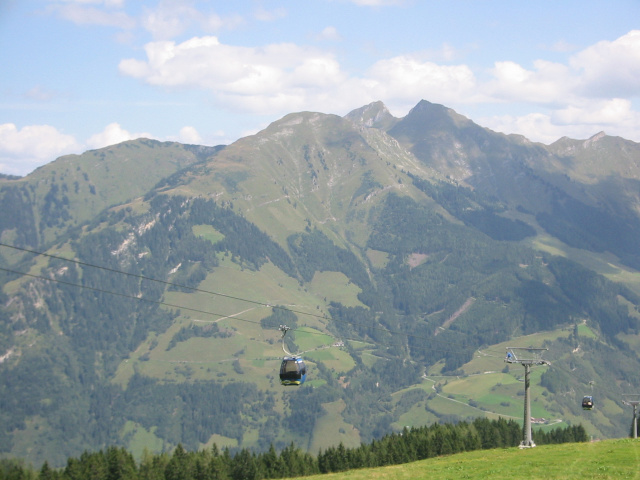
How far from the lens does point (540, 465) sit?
69625mm

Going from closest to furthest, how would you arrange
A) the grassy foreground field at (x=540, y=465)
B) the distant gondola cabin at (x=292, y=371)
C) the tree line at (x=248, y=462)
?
1. the grassy foreground field at (x=540, y=465)
2. the distant gondola cabin at (x=292, y=371)
3. the tree line at (x=248, y=462)

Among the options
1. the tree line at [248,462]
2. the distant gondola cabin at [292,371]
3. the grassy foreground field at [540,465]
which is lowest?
the tree line at [248,462]

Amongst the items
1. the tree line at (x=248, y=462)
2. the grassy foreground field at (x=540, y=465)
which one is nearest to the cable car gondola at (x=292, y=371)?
the grassy foreground field at (x=540, y=465)

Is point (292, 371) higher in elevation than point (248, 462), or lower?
higher

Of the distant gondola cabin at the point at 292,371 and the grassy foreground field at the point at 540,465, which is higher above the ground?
the distant gondola cabin at the point at 292,371

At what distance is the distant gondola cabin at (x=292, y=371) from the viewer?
86125 millimetres

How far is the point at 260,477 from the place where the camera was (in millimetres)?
133000

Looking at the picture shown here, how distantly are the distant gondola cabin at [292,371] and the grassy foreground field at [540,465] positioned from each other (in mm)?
11342

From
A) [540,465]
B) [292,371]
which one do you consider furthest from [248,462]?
[540,465]

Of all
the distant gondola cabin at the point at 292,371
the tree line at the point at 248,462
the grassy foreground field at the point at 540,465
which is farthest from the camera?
the tree line at the point at 248,462

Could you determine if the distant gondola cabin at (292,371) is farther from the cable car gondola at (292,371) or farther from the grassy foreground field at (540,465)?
the grassy foreground field at (540,465)

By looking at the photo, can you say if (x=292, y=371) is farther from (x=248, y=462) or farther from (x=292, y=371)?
(x=248, y=462)

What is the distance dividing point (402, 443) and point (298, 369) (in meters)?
64.2

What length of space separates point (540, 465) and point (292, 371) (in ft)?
97.1
